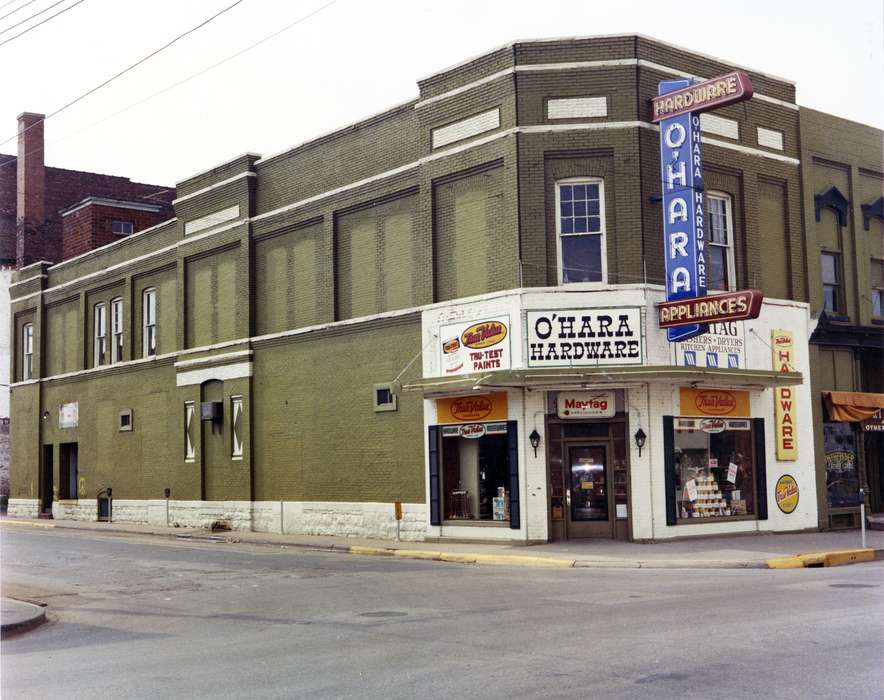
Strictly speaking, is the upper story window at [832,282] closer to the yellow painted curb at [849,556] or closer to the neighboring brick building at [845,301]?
the neighboring brick building at [845,301]

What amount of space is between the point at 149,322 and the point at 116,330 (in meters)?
2.68

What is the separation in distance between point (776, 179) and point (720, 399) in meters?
6.16

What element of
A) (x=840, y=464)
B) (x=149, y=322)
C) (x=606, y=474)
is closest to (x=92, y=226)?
(x=149, y=322)

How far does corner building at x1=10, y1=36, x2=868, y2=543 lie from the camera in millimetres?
23031

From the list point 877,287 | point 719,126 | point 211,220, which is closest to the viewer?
point 719,126

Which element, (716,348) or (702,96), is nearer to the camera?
(702,96)

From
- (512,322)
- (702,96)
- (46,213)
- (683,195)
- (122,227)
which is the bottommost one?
(512,322)

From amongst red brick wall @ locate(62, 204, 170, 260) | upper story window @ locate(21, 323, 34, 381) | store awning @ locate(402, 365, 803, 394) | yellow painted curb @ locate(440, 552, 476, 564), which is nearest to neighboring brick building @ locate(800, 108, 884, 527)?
store awning @ locate(402, 365, 803, 394)

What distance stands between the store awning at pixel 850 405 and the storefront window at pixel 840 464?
0.34 meters

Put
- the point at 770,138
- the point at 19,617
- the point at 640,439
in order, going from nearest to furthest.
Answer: the point at 19,617, the point at 640,439, the point at 770,138

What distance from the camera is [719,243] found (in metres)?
25.1

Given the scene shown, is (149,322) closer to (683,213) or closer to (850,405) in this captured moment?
(683,213)

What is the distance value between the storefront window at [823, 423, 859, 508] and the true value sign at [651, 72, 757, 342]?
7.24 metres

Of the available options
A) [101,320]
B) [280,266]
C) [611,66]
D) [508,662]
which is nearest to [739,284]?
[611,66]
